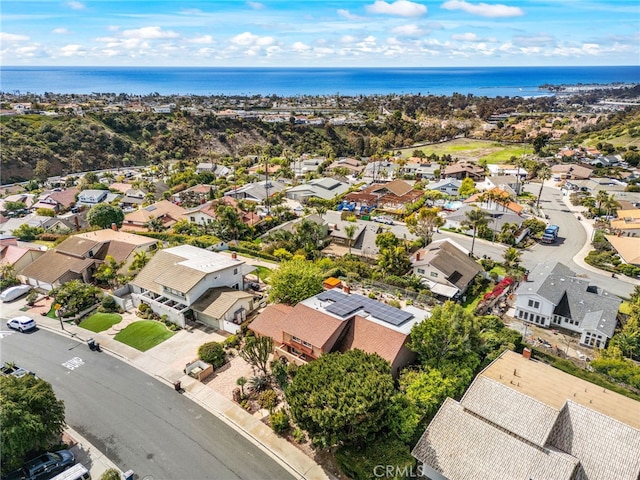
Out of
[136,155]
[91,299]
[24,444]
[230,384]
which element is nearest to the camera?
[24,444]

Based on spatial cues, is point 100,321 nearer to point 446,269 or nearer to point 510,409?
point 510,409

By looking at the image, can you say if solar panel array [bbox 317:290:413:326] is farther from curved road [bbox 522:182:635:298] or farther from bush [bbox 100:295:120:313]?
curved road [bbox 522:182:635:298]

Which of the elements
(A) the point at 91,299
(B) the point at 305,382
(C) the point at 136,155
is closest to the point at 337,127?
(C) the point at 136,155

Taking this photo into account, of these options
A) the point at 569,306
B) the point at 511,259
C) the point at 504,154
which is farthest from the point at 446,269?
the point at 504,154

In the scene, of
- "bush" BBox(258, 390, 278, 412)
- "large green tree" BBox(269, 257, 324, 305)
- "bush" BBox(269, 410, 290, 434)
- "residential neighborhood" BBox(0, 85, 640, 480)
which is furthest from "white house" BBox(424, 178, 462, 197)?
"bush" BBox(269, 410, 290, 434)

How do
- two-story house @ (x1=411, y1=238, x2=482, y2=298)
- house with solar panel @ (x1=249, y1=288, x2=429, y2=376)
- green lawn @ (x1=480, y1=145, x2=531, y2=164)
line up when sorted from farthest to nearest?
1. green lawn @ (x1=480, y1=145, x2=531, y2=164)
2. two-story house @ (x1=411, y1=238, x2=482, y2=298)
3. house with solar panel @ (x1=249, y1=288, x2=429, y2=376)

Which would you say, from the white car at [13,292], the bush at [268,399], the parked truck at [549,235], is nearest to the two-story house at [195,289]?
the bush at [268,399]

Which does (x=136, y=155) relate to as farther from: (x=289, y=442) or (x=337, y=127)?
(x=289, y=442)
